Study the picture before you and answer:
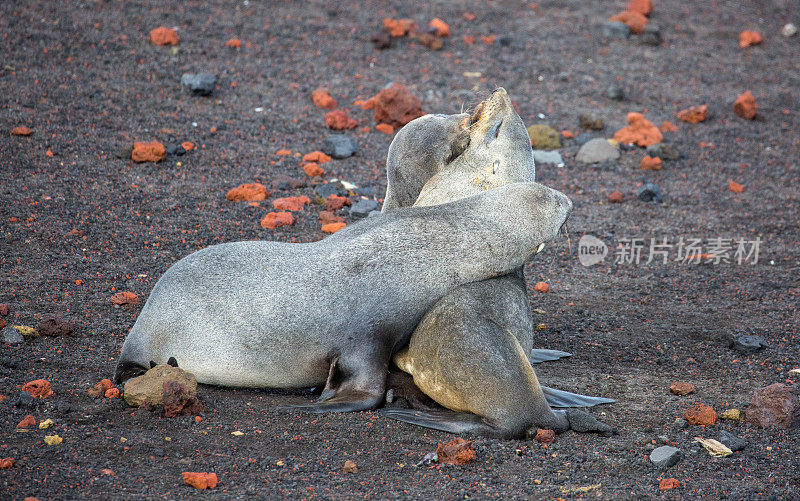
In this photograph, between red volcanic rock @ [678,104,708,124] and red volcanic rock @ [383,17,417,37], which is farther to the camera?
red volcanic rock @ [383,17,417,37]

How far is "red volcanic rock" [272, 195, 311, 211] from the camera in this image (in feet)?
26.1

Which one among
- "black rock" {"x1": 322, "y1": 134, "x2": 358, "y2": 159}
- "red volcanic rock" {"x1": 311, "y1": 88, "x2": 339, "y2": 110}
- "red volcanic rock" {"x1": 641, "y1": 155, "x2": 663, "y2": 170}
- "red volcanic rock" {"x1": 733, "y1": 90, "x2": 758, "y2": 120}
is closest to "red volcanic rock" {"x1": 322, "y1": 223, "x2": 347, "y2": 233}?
"black rock" {"x1": 322, "y1": 134, "x2": 358, "y2": 159}

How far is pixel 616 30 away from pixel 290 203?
705 centimetres

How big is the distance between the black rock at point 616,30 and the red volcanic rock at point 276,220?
23.4 ft

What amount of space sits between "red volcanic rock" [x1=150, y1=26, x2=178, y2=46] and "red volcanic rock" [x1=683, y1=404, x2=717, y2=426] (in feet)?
27.2

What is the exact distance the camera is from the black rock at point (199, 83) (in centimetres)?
994

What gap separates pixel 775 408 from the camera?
499cm

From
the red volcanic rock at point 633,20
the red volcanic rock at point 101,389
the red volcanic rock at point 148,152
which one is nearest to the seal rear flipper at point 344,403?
the red volcanic rock at point 101,389

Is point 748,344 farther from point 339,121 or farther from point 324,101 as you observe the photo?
point 324,101

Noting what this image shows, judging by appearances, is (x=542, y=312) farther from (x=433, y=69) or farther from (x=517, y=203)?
(x=433, y=69)

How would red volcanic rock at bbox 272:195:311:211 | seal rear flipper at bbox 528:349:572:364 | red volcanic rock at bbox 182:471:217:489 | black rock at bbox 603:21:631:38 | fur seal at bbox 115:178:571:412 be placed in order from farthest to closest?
black rock at bbox 603:21:631:38
red volcanic rock at bbox 272:195:311:211
seal rear flipper at bbox 528:349:572:364
fur seal at bbox 115:178:571:412
red volcanic rock at bbox 182:471:217:489

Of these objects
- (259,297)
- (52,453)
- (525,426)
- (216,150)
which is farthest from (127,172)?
(525,426)

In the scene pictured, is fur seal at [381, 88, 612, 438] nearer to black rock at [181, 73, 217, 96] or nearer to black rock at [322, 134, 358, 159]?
black rock at [322, 134, 358, 159]

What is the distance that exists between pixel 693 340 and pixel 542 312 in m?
1.15
